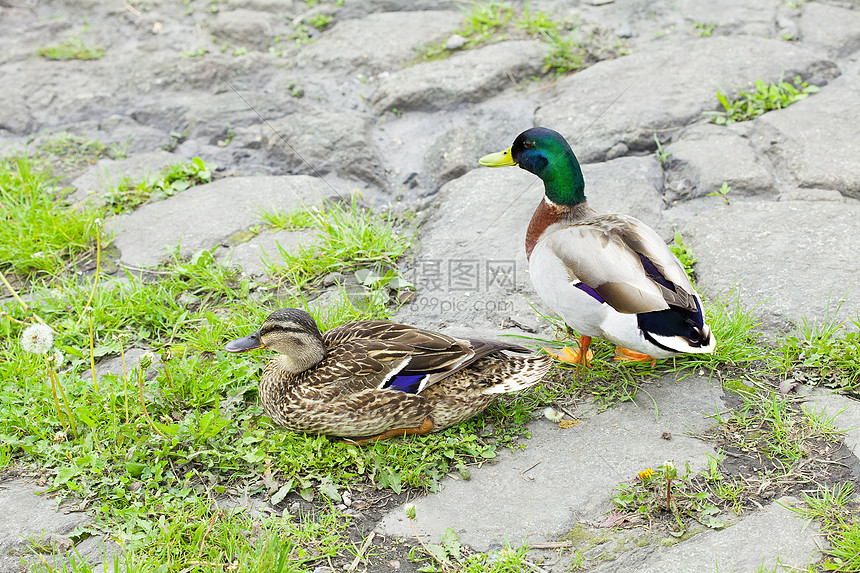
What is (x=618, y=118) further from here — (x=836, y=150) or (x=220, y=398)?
(x=220, y=398)

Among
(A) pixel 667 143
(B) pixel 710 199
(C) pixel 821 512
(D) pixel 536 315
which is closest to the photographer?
(C) pixel 821 512

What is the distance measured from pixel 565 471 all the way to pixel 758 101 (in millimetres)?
3316

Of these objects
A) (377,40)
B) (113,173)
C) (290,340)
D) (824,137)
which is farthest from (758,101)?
(113,173)

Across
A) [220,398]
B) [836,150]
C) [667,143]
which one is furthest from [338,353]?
[836,150]

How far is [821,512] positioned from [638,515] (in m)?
0.59

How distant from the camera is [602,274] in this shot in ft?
9.96

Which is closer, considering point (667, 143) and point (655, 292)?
point (655, 292)

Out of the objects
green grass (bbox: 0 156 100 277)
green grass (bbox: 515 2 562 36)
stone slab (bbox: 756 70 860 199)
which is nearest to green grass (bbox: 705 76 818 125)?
stone slab (bbox: 756 70 860 199)

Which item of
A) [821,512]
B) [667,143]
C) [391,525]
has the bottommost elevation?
[391,525]

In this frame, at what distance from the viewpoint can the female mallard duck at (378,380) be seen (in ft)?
9.70

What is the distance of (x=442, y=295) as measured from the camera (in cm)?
387

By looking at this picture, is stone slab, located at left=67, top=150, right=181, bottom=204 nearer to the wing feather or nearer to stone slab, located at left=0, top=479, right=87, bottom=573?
stone slab, located at left=0, top=479, right=87, bottom=573

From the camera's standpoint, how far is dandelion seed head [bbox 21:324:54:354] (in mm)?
2859

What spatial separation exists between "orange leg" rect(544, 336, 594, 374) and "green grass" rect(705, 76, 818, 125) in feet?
7.60
